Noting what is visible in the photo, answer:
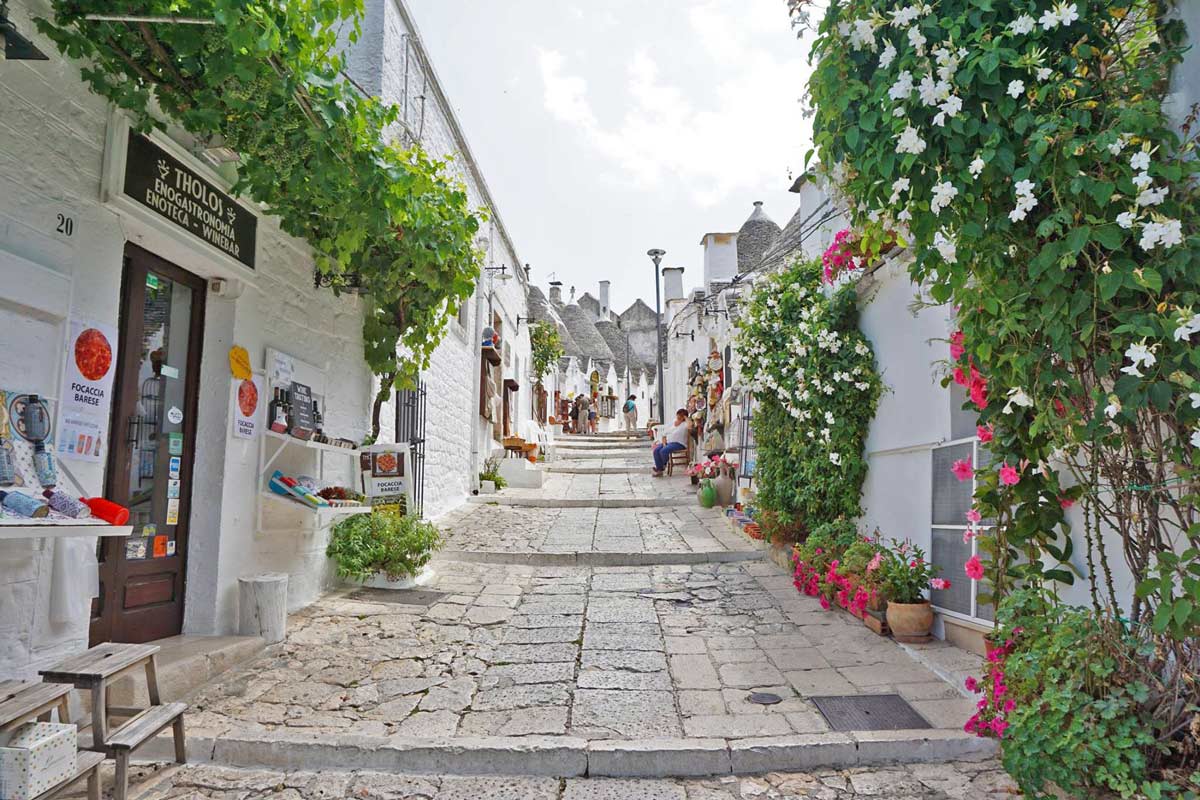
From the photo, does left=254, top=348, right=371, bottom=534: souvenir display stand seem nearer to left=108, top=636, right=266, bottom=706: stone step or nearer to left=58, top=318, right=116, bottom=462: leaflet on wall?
left=108, top=636, right=266, bottom=706: stone step

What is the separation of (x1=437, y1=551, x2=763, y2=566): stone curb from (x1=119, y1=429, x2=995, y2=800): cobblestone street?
67cm

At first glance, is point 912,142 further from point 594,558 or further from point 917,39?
point 594,558

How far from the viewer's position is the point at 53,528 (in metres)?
2.84

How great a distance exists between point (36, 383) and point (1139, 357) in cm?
446

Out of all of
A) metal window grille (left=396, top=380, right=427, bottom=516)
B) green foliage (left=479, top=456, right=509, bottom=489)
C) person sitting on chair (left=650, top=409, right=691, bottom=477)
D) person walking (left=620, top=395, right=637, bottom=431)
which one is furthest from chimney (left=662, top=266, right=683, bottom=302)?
metal window grille (left=396, top=380, right=427, bottom=516)

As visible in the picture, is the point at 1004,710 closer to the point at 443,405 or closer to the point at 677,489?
the point at 443,405

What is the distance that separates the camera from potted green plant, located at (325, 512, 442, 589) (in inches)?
242

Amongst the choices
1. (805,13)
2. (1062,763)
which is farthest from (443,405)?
(1062,763)

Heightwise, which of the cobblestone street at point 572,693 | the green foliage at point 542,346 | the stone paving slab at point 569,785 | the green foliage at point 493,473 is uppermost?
the green foliage at point 542,346

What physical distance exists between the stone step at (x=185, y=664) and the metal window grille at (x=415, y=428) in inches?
142

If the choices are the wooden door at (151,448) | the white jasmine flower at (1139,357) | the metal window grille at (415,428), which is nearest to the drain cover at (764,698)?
the white jasmine flower at (1139,357)

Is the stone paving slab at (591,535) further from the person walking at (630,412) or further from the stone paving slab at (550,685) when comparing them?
the person walking at (630,412)

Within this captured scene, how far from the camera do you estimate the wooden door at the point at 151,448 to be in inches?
163

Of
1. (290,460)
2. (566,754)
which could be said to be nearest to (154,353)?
(290,460)
